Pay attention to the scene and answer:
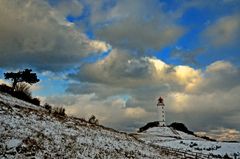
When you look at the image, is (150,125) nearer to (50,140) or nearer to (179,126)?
(179,126)

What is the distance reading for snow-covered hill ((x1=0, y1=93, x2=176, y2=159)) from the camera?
23094mm

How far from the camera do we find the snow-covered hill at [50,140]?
23.1 m

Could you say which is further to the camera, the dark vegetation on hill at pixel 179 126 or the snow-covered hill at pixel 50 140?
the dark vegetation on hill at pixel 179 126

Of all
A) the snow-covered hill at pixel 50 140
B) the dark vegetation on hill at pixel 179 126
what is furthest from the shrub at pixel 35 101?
the dark vegetation on hill at pixel 179 126

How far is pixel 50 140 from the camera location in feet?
87.6

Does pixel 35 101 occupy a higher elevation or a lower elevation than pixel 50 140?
higher

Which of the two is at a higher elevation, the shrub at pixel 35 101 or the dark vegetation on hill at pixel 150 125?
the dark vegetation on hill at pixel 150 125

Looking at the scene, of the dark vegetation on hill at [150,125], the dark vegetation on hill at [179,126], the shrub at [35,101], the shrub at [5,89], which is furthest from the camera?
the dark vegetation on hill at [150,125]

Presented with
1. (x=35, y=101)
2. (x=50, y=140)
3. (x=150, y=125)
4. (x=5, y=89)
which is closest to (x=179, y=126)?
(x=150, y=125)

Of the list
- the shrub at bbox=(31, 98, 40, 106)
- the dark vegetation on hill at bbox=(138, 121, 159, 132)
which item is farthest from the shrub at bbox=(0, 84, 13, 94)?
the dark vegetation on hill at bbox=(138, 121, 159, 132)

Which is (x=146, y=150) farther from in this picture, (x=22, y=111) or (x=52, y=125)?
(x=22, y=111)

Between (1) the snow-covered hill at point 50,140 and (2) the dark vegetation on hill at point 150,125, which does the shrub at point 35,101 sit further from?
(2) the dark vegetation on hill at point 150,125

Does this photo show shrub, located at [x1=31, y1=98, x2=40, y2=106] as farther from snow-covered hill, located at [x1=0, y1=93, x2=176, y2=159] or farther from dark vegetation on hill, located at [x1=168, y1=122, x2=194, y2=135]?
dark vegetation on hill, located at [x1=168, y1=122, x2=194, y2=135]

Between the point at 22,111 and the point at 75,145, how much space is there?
8.36 m
